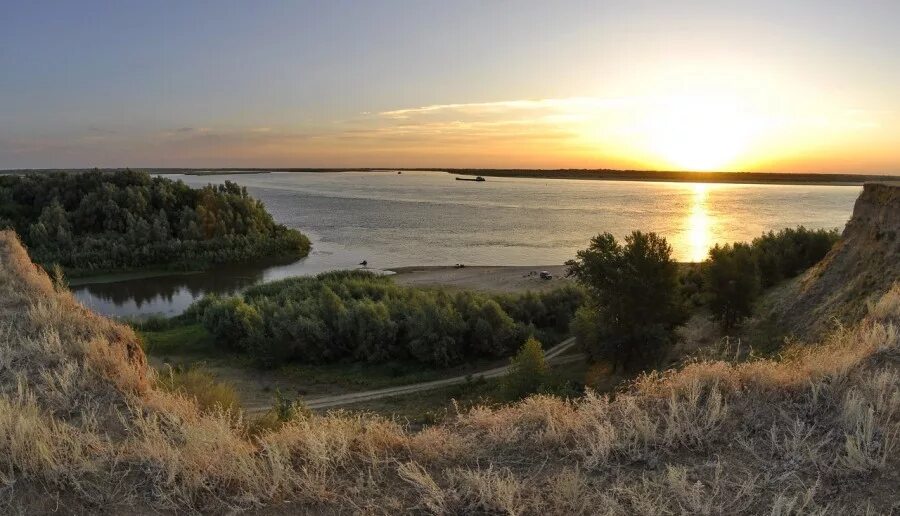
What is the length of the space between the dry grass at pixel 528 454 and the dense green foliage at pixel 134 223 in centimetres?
5088

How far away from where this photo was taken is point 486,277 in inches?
1702

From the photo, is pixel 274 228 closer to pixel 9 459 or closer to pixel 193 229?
pixel 193 229

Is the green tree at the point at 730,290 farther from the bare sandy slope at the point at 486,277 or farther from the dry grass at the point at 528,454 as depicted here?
the dry grass at the point at 528,454

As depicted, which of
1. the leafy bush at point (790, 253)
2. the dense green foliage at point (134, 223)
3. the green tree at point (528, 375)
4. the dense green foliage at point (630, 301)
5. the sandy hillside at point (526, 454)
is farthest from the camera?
the dense green foliage at point (134, 223)

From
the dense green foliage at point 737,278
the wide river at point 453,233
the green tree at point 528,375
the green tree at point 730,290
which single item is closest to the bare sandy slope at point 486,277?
the wide river at point 453,233

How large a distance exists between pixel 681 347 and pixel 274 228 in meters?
49.8

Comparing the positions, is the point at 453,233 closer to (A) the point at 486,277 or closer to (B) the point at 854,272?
(A) the point at 486,277

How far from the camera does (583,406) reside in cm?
563

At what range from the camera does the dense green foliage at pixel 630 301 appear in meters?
21.2

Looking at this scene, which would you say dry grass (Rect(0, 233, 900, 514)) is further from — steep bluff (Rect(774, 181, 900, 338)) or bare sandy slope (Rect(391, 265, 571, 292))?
bare sandy slope (Rect(391, 265, 571, 292))

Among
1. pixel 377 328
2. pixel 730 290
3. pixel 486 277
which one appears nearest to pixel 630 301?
pixel 730 290

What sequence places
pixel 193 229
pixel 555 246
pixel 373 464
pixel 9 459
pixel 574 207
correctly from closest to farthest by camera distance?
pixel 9 459
pixel 373 464
pixel 193 229
pixel 555 246
pixel 574 207

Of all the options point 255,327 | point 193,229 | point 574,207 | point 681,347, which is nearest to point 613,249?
point 681,347

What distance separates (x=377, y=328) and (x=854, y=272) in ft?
64.1
